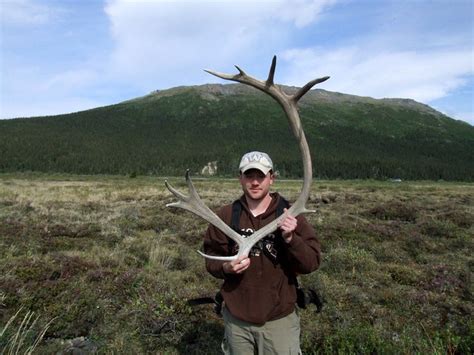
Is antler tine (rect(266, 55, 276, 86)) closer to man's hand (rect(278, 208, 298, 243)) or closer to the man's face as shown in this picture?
the man's face

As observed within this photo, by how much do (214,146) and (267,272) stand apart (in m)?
152

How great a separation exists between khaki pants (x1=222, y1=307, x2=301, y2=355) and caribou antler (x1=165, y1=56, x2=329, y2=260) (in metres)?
0.60

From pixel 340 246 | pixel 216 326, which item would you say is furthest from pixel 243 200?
pixel 340 246

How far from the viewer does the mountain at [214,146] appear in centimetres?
11925

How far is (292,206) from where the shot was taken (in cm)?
318

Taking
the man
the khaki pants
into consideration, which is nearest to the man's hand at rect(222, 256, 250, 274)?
the man

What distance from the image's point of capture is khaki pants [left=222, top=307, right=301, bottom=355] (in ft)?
10.1

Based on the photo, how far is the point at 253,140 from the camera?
168875mm

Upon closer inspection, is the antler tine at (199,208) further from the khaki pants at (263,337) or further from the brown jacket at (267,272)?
the khaki pants at (263,337)

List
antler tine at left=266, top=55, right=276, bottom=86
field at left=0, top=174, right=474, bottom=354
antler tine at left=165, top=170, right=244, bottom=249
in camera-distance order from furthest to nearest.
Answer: field at left=0, top=174, right=474, bottom=354 → antler tine at left=165, top=170, right=244, bottom=249 → antler tine at left=266, top=55, right=276, bottom=86

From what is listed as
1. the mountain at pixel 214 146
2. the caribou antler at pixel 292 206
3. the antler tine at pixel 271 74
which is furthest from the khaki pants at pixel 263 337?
the mountain at pixel 214 146

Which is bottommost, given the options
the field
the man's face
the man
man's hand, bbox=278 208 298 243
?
the field

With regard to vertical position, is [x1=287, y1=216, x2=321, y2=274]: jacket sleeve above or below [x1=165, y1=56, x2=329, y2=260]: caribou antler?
below

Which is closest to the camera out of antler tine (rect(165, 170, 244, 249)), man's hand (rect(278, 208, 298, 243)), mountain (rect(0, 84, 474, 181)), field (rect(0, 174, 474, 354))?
man's hand (rect(278, 208, 298, 243))
